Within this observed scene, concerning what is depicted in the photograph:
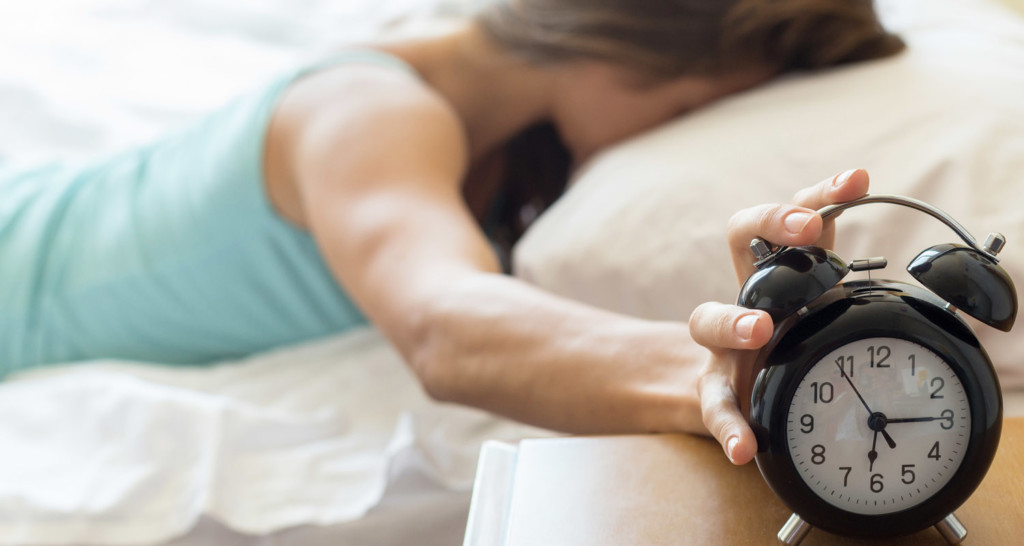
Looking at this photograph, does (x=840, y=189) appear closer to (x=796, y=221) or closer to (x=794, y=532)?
(x=796, y=221)

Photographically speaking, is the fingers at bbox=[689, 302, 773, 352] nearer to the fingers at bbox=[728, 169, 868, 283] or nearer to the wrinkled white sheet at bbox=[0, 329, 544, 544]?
the fingers at bbox=[728, 169, 868, 283]

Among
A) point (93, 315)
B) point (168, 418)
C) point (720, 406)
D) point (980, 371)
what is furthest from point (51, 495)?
point (980, 371)

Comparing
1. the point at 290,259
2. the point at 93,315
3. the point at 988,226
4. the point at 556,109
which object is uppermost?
the point at 988,226

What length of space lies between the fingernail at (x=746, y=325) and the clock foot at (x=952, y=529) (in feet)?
0.46

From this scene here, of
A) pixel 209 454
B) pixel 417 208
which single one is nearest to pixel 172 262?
pixel 209 454

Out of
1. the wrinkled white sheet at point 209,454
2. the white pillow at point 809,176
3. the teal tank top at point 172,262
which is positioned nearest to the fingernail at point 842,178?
the white pillow at point 809,176

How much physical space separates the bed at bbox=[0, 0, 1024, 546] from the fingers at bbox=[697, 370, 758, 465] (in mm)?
278

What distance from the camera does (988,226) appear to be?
689 mm

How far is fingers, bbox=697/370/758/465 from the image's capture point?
432mm

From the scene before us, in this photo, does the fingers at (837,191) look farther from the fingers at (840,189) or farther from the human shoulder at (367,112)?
the human shoulder at (367,112)

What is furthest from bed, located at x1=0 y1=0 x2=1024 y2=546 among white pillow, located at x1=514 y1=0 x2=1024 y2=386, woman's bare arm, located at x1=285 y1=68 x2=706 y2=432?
woman's bare arm, located at x1=285 y1=68 x2=706 y2=432

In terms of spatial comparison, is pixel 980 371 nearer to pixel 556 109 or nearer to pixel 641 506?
pixel 641 506

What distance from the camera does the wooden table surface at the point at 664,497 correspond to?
0.45m

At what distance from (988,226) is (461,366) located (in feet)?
1.46
